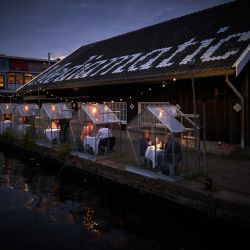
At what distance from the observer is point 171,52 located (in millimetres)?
16844

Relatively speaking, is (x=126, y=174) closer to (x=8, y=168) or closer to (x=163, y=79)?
(x=163, y=79)

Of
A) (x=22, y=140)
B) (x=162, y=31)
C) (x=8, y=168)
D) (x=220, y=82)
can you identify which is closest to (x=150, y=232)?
(x=220, y=82)

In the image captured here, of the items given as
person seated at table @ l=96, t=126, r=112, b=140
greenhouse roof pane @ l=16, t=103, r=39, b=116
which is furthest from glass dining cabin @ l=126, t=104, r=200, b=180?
greenhouse roof pane @ l=16, t=103, r=39, b=116

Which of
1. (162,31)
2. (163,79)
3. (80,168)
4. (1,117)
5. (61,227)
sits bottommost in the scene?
(61,227)

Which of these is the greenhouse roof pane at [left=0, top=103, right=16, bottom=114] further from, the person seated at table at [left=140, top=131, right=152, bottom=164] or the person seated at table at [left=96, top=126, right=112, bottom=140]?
the person seated at table at [left=140, top=131, right=152, bottom=164]

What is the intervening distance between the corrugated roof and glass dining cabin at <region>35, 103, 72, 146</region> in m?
3.15

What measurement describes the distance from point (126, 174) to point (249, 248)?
4.85 m

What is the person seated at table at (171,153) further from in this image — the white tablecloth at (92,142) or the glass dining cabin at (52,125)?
the glass dining cabin at (52,125)

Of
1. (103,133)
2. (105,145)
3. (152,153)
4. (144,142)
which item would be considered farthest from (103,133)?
(152,153)

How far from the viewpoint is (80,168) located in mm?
13188

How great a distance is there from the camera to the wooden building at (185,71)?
40.2ft

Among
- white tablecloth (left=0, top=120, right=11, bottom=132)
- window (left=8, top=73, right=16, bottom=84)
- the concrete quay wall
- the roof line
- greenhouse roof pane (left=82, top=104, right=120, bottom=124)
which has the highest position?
window (left=8, top=73, right=16, bottom=84)

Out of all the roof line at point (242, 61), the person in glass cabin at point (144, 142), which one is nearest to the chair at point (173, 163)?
the person in glass cabin at point (144, 142)

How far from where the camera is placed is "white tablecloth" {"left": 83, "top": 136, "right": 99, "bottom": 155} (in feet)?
42.3
